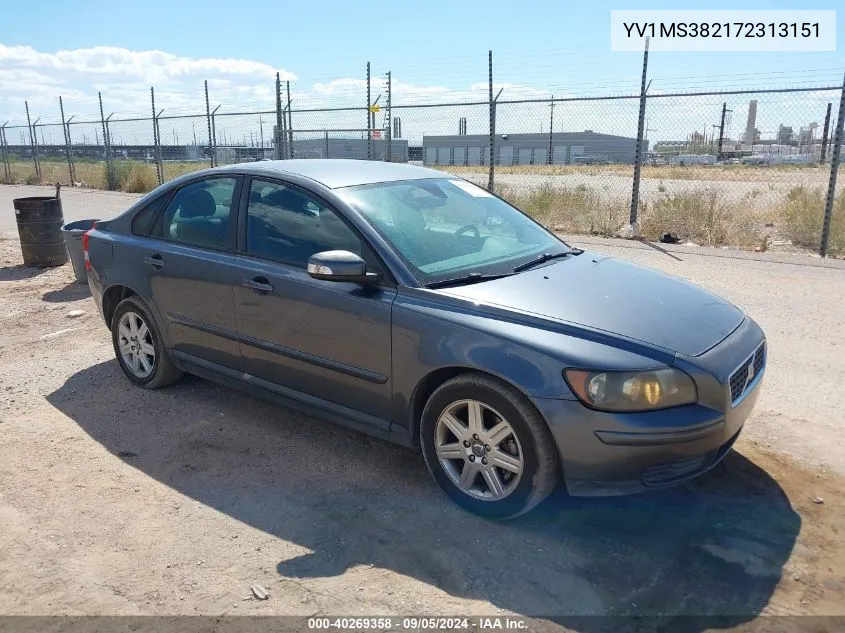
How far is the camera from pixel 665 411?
9.74ft

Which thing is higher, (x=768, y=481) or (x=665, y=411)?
(x=665, y=411)

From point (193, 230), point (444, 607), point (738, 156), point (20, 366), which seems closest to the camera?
point (444, 607)

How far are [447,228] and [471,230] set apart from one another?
0.18 metres

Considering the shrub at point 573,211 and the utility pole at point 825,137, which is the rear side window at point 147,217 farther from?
the utility pole at point 825,137

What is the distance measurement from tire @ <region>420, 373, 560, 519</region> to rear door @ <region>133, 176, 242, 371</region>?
62.3 inches

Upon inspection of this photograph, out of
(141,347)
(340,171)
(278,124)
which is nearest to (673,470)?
(340,171)

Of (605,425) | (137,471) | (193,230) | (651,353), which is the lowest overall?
(137,471)

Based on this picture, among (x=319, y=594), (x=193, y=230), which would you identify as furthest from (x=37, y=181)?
(x=319, y=594)

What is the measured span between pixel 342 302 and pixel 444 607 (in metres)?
1.63

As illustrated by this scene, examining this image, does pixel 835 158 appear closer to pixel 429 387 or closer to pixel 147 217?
pixel 429 387

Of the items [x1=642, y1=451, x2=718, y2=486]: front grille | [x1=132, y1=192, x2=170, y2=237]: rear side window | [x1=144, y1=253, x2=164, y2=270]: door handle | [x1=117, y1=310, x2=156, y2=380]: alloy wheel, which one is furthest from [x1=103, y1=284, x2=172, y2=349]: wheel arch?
[x1=642, y1=451, x2=718, y2=486]: front grille

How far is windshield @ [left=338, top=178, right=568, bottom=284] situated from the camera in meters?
3.71

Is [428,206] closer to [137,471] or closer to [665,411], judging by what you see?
[665,411]

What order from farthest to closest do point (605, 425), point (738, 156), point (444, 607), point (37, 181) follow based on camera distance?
point (37, 181), point (738, 156), point (605, 425), point (444, 607)
